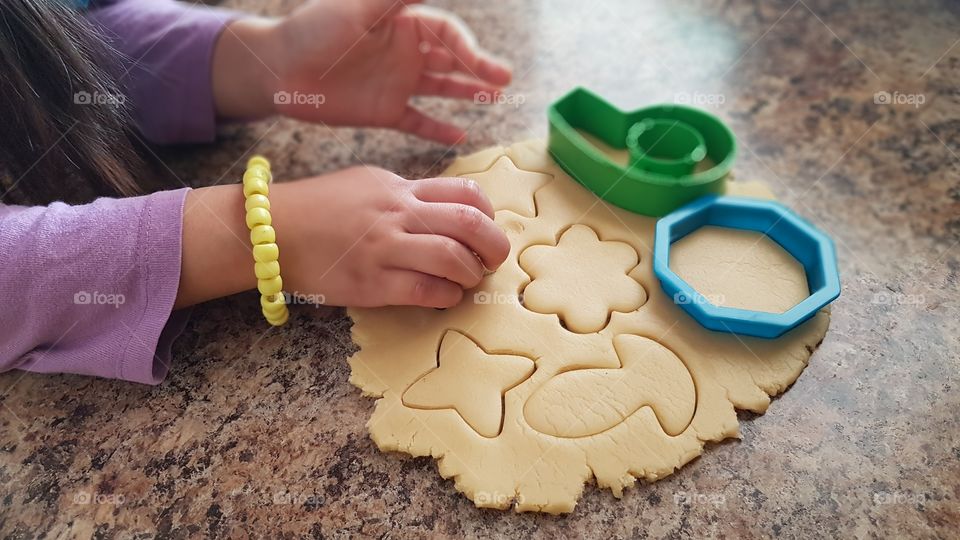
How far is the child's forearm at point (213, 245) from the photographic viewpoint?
31.8 inches

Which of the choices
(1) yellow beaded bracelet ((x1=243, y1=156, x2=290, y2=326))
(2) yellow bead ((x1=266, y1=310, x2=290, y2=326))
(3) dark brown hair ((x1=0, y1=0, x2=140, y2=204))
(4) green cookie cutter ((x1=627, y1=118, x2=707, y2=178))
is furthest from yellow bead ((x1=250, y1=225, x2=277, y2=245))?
(4) green cookie cutter ((x1=627, y1=118, x2=707, y2=178))

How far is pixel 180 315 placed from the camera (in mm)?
871

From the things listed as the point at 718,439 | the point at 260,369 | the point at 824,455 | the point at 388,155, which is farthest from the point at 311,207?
the point at 824,455

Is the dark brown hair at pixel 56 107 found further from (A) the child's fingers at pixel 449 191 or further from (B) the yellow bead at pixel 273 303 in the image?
(A) the child's fingers at pixel 449 191

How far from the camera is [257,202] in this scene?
2.63 ft

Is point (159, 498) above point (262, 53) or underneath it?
underneath

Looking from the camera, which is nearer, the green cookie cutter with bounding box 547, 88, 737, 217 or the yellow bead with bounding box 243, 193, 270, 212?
the yellow bead with bounding box 243, 193, 270, 212

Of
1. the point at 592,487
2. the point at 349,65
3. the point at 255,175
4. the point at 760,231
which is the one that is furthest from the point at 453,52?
the point at 592,487

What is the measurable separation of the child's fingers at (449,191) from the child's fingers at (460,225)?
0.03m

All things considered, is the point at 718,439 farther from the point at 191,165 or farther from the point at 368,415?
the point at 191,165

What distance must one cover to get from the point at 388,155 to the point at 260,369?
429 mm

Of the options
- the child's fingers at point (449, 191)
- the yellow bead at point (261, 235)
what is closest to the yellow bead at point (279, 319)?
the yellow bead at point (261, 235)

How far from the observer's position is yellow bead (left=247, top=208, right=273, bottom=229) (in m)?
0.79

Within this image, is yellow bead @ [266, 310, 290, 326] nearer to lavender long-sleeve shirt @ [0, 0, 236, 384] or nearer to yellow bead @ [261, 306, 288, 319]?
yellow bead @ [261, 306, 288, 319]
